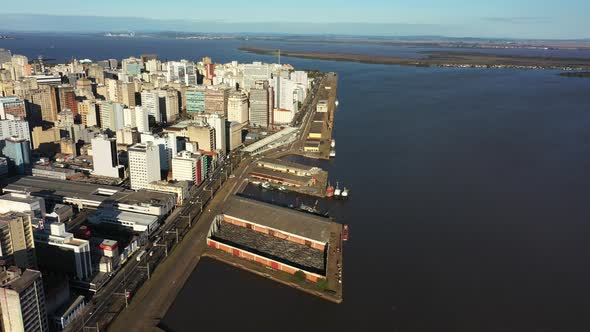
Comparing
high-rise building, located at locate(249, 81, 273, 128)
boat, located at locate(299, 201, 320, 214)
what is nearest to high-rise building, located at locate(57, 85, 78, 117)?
high-rise building, located at locate(249, 81, 273, 128)

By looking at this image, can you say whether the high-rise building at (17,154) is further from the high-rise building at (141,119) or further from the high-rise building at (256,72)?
the high-rise building at (256,72)

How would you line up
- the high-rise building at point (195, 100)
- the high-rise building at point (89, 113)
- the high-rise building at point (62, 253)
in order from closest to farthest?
1. the high-rise building at point (62, 253)
2. the high-rise building at point (89, 113)
3. the high-rise building at point (195, 100)

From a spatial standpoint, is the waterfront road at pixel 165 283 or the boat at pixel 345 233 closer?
the waterfront road at pixel 165 283

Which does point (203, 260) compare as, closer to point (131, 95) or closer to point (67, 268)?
point (67, 268)

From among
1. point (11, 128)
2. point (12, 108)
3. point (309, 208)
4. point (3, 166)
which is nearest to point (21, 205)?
point (3, 166)

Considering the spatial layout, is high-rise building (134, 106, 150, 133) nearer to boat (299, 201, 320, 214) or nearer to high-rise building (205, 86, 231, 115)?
high-rise building (205, 86, 231, 115)

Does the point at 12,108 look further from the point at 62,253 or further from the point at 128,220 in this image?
the point at 62,253

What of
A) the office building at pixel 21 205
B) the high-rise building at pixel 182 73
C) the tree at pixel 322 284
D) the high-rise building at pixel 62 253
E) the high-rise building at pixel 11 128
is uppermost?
the high-rise building at pixel 182 73

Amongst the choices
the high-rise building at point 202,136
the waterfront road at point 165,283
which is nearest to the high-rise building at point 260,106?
the high-rise building at point 202,136

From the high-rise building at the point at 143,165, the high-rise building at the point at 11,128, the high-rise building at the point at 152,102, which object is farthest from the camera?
the high-rise building at the point at 152,102
